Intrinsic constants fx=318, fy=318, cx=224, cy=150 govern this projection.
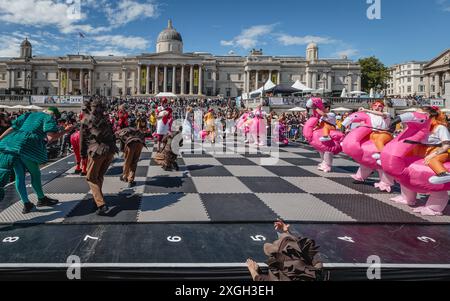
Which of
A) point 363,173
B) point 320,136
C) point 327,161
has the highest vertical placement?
point 320,136

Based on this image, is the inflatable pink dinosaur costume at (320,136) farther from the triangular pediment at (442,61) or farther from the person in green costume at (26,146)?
the triangular pediment at (442,61)

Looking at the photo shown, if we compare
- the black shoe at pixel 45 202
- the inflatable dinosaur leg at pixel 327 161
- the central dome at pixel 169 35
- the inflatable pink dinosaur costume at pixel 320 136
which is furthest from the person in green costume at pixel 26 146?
the central dome at pixel 169 35

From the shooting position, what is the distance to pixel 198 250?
4113mm

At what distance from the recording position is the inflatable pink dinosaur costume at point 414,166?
5707mm

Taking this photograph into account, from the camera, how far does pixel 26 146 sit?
5387 millimetres

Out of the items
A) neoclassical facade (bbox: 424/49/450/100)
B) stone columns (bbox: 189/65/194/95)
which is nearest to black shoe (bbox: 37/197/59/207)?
stone columns (bbox: 189/65/194/95)

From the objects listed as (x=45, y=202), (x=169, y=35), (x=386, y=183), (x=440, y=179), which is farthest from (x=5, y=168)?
(x=169, y=35)

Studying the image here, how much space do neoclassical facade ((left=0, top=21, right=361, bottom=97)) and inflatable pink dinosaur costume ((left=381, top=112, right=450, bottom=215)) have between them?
80595mm

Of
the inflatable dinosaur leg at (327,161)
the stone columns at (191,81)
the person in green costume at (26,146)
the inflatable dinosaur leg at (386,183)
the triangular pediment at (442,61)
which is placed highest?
the triangular pediment at (442,61)

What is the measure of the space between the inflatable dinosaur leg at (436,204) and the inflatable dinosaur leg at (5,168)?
24.0 ft

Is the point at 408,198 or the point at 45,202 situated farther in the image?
the point at 408,198

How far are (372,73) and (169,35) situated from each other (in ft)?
192

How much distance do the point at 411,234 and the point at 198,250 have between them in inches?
131

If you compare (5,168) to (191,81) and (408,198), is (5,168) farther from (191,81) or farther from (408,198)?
(191,81)
